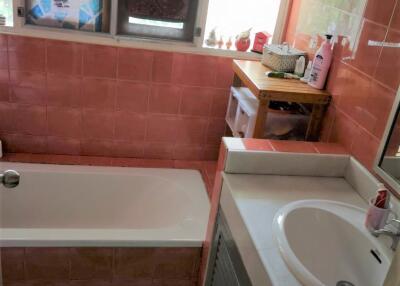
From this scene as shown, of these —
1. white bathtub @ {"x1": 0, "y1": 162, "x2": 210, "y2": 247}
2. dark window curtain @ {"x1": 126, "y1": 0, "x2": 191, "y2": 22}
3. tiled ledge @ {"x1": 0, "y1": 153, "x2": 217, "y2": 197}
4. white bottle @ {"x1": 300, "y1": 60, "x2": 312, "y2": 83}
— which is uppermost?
dark window curtain @ {"x1": 126, "y1": 0, "x2": 191, "y2": 22}

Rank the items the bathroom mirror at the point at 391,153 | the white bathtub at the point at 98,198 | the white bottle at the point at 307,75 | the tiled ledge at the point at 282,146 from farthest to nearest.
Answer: the white bathtub at the point at 98,198 < the white bottle at the point at 307,75 < the tiled ledge at the point at 282,146 < the bathroom mirror at the point at 391,153

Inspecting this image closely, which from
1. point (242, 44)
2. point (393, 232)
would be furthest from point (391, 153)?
point (242, 44)

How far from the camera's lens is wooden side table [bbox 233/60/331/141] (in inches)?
74.7

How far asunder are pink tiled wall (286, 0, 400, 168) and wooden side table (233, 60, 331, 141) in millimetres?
48

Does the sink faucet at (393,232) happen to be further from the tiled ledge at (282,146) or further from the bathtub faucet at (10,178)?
the bathtub faucet at (10,178)

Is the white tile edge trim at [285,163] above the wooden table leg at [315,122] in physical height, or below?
below

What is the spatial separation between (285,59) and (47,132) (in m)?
1.47

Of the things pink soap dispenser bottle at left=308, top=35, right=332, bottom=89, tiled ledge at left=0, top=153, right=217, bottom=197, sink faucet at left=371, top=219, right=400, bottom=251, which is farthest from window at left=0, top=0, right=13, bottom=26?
sink faucet at left=371, top=219, right=400, bottom=251

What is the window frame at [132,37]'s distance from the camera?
2338 mm

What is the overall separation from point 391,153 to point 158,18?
1.55 m

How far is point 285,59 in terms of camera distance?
2.19 m

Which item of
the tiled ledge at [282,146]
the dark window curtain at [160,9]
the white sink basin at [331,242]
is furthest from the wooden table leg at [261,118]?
the dark window curtain at [160,9]

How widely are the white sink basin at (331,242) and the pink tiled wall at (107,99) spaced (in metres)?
1.34

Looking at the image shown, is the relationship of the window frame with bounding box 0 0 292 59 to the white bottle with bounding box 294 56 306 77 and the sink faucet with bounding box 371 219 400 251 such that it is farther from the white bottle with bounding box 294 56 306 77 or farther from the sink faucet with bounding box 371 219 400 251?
the sink faucet with bounding box 371 219 400 251
